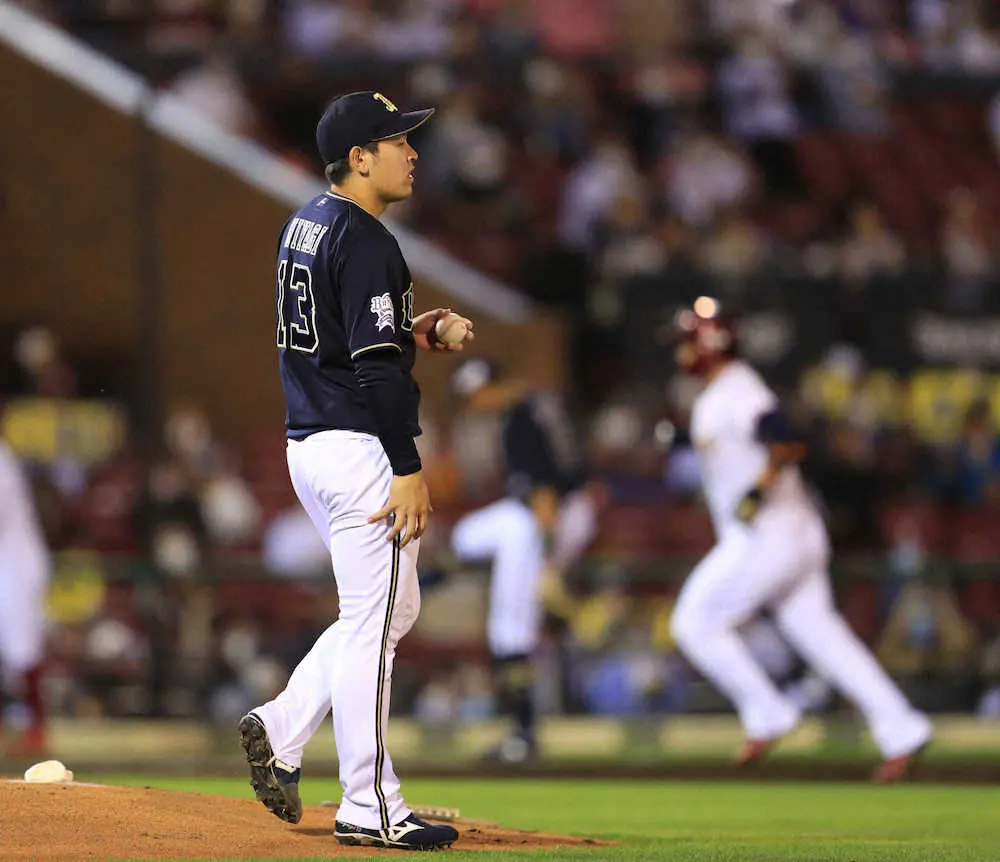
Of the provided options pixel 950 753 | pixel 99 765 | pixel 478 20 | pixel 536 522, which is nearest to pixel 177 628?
pixel 99 765

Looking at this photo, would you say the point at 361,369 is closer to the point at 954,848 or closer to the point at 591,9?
the point at 954,848

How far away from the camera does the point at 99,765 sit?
11.8 meters

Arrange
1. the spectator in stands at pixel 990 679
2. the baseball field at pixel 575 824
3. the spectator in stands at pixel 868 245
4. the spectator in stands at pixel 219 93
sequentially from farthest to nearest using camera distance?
the spectator in stands at pixel 219 93, the spectator in stands at pixel 868 245, the spectator in stands at pixel 990 679, the baseball field at pixel 575 824

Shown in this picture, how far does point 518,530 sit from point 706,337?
198 cm

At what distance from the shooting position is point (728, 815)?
27.3ft

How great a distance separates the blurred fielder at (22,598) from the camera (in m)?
12.0

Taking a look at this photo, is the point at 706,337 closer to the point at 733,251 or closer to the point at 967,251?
the point at 733,251

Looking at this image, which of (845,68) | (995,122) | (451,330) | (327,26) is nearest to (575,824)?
(451,330)

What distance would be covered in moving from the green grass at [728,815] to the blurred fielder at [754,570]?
55 centimetres

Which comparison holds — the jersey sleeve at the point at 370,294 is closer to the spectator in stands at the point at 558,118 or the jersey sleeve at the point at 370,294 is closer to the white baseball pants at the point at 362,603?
the white baseball pants at the point at 362,603

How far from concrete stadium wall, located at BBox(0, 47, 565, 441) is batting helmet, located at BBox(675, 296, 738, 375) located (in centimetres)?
541

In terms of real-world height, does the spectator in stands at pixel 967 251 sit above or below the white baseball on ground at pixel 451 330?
above

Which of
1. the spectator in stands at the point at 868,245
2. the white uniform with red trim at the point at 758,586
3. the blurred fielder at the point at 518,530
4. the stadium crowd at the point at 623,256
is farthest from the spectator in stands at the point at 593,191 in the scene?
the white uniform with red trim at the point at 758,586

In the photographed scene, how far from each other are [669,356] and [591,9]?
4.70 m
